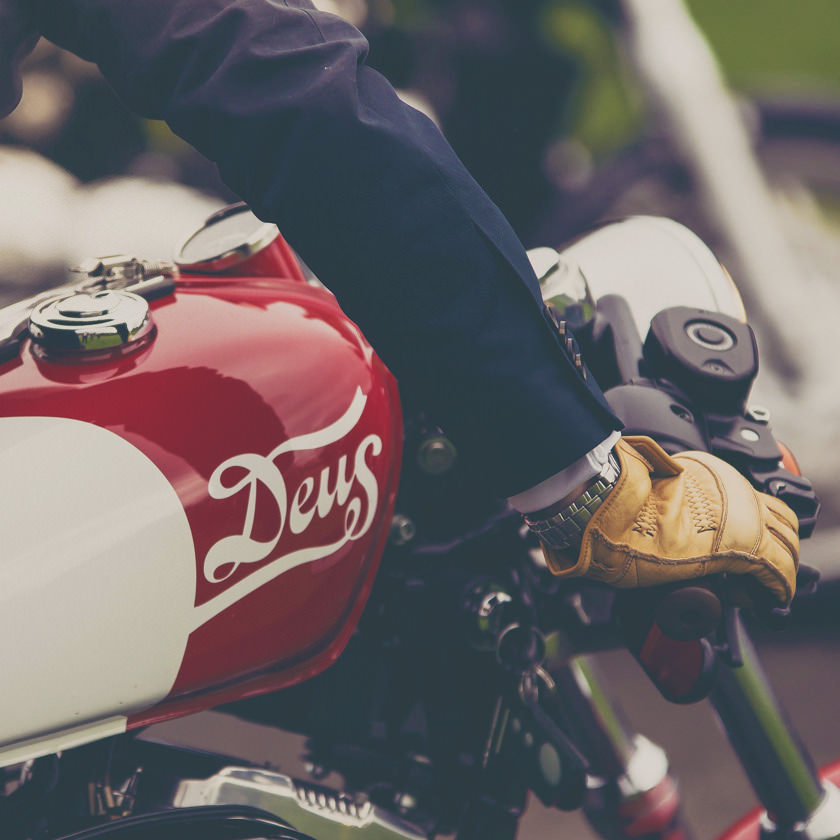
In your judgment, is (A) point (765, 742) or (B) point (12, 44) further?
(A) point (765, 742)

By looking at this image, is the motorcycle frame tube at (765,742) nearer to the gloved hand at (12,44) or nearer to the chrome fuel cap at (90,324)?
the chrome fuel cap at (90,324)

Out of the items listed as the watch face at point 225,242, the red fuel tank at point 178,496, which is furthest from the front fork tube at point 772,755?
the watch face at point 225,242

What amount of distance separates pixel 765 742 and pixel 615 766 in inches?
11.2

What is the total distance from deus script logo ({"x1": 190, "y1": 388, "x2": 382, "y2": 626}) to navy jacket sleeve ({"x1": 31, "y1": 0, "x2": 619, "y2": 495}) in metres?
0.13

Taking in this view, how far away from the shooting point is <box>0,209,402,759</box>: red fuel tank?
78 centimetres

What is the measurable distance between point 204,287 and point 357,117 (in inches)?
11.9

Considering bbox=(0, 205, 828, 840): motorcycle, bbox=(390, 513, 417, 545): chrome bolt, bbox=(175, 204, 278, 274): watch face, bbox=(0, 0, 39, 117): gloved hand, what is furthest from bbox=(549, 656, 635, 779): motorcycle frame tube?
bbox=(0, 0, 39, 117): gloved hand

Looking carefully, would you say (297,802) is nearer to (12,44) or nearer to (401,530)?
(401,530)

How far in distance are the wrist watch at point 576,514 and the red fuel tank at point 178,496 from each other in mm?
170

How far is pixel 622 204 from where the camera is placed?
2.77 meters

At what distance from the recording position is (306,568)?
2.94ft

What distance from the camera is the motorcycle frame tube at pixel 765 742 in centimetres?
117

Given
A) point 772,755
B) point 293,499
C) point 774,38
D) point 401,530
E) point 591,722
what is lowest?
point 774,38

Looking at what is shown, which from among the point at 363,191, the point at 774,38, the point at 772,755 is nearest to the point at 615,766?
the point at 772,755
